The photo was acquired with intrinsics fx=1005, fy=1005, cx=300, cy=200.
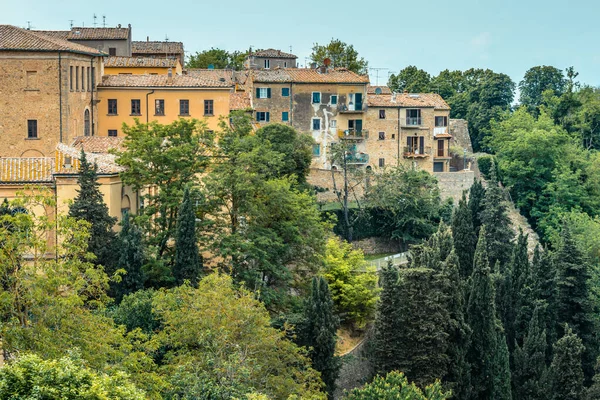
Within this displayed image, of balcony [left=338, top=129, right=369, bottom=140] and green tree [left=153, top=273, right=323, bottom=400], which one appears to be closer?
green tree [left=153, top=273, right=323, bottom=400]

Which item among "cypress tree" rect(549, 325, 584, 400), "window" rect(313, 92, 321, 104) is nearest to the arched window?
"window" rect(313, 92, 321, 104)

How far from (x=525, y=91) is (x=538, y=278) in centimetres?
5298

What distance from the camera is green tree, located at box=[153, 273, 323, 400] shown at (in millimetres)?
26219

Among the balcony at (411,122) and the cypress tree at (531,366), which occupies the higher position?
the balcony at (411,122)

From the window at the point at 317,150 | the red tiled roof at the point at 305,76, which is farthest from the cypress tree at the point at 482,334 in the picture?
the red tiled roof at the point at 305,76

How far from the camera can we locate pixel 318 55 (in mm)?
84125

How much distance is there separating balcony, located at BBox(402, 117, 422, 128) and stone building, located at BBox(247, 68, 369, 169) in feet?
9.19

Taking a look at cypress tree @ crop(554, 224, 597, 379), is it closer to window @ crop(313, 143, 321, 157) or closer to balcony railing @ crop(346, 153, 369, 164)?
balcony railing @ crop(346, 153, 369, 164)

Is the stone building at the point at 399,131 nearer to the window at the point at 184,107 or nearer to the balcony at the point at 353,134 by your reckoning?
the balcony at the point at 353,134

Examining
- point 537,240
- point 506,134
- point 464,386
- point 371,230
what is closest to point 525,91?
point 506,134

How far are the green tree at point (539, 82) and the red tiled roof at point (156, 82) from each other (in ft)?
174

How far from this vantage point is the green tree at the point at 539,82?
100000 millimetres

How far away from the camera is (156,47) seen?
7800 centimetres

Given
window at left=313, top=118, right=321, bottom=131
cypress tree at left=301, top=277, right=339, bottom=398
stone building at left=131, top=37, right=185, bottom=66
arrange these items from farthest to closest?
1. stone building at left=131, top=37, right=185, bottom=66
2. window at left=313, top=118, right=321, bottom=131
3. cypress tree at left=301, top=277, right=339, bottom=398
